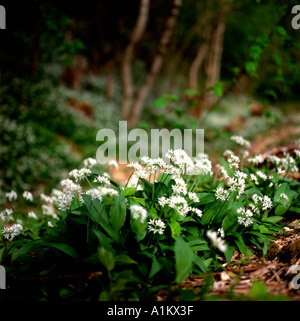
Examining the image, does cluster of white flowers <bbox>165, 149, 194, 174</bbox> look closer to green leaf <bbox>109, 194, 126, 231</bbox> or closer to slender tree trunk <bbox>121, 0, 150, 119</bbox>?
green leaf <bbox>109, 194, 126, 231</bbox>

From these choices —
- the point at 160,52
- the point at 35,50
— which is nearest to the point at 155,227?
the point at 160,52

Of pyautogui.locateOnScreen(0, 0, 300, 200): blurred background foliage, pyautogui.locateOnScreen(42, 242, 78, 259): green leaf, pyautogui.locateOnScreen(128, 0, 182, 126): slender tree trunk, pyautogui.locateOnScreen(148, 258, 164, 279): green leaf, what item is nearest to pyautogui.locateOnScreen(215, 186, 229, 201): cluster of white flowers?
pyautogui.locateOnScreen(148, 258, 164, 279): green leaf

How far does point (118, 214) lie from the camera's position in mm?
1855

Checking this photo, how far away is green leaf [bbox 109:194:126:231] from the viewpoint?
1828mm

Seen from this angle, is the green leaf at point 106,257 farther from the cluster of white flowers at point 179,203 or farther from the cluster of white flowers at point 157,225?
the cluster of white flowers at point 179,203

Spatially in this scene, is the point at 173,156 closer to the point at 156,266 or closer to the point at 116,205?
the point at 116,205

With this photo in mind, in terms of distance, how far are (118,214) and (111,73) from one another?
46.5 feet

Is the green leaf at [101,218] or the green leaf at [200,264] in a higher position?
the green leaf at [101,218]

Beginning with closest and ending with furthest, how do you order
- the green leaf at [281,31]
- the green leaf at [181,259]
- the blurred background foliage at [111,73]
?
the green leaf at [181,259] < the green leaf at [281,31] < the blurred background foliage at [111,73]

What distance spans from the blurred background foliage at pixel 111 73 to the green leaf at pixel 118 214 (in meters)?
2.79

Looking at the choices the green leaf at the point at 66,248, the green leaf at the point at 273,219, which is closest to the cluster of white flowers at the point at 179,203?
the green leaf at the point at 66,248

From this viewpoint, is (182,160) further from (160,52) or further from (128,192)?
(160,52)

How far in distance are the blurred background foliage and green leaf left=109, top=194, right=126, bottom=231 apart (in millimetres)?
2795

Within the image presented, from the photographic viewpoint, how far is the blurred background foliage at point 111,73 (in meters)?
5.51
